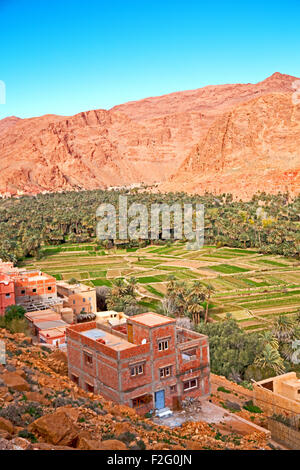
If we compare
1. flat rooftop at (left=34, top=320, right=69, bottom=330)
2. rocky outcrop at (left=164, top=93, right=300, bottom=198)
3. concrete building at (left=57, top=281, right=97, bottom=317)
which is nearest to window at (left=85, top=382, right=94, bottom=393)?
flat rooftop at (left=34, top=320, right=69, bottom=330)

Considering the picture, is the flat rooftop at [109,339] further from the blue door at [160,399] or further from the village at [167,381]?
the blue door at [160,399]

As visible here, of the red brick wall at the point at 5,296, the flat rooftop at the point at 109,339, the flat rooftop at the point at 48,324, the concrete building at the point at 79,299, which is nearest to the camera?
the flat rooftop at the point at 109,339

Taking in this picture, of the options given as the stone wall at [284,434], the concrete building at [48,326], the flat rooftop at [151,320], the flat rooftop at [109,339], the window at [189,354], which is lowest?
the stone wall at [284,434]

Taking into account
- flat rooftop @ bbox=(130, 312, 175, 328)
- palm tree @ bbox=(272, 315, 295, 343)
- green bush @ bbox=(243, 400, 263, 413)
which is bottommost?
green bush @ bbox=(243, 400, 263, 413)

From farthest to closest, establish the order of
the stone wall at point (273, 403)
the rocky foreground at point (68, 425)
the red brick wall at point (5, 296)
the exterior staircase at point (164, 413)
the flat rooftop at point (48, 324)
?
the red brick wall at point (5, 296)
the flat rooftop at point (48, 324)
the stone wall at point (273, 403)
the exterior staircase at point (164, 413)
the rocky foreground at point (68, 425)

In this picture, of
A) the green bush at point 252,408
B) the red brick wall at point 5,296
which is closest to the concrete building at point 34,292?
the red brick wall at point 5,296

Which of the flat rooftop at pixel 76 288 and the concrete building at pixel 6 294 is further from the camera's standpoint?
the flat rooftop at pixel 76 288

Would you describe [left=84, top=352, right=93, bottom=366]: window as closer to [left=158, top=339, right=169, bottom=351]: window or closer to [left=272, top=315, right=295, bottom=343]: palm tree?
[left=158, top=339, right=169, bottom=351]: window
